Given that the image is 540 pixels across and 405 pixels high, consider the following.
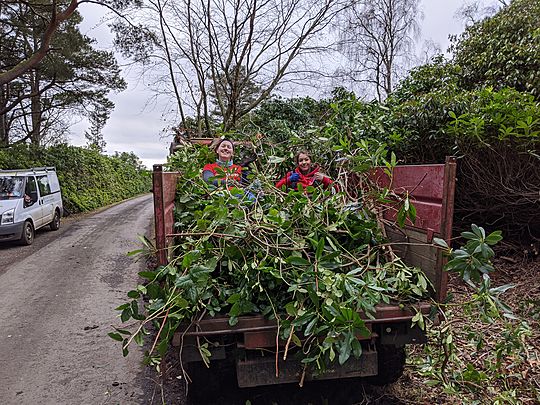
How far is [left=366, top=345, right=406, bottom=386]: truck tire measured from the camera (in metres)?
3.01

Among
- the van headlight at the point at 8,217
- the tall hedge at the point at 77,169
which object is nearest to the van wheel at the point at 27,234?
the van headlight at the point at 8,217

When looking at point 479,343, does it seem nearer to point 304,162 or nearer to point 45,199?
point 304,162

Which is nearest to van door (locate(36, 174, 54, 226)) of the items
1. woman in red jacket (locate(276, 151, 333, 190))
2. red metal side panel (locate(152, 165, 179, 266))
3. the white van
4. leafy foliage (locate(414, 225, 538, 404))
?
the white van

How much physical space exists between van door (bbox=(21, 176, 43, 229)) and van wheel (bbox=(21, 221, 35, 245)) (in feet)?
0.71

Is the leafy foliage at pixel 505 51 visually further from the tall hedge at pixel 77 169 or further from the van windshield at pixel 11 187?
the van windshield at pixel 11 187

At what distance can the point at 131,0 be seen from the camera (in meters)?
11.3

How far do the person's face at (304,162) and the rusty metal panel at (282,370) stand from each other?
2052mm

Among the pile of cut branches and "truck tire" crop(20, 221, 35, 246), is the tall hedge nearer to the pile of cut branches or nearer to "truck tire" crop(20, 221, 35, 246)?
"truck tire" crop(20, 221, 35, 246)

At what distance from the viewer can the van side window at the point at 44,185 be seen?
441 inches

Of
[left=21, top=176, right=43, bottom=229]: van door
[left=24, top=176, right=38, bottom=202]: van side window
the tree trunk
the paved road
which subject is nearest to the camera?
the paved road

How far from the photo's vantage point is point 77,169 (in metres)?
18.1

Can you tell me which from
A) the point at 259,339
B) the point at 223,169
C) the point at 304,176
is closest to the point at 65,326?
the point at 223,169

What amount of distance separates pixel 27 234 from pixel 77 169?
8678 millimetres

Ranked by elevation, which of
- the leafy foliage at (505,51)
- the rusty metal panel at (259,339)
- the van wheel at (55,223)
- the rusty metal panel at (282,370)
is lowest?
the van wheel at (55,223)
